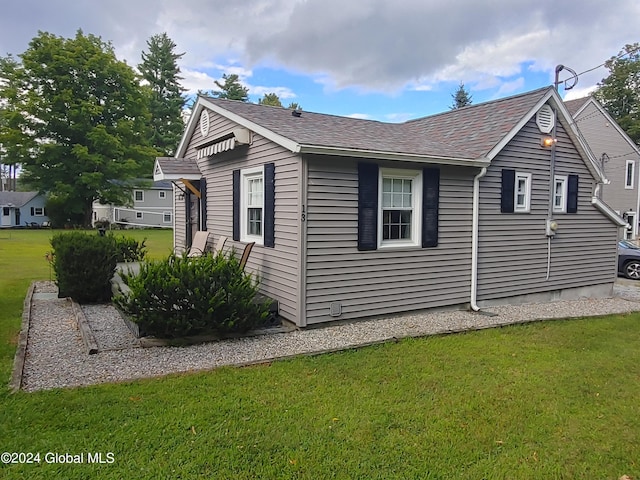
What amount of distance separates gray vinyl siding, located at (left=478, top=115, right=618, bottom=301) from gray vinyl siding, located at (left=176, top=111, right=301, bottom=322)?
3.65 metres

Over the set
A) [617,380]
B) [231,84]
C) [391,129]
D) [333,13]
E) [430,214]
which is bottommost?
[617,380]

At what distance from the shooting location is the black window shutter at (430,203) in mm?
7145

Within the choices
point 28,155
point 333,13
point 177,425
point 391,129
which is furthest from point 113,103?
point 177,425

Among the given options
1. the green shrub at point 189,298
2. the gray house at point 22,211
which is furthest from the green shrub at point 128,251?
the gray house at point 22,211

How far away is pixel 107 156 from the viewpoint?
30656mm

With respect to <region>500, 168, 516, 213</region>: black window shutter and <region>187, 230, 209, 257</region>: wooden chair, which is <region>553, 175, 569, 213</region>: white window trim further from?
<region>187, 230, 209, 257</region>: wooden chair

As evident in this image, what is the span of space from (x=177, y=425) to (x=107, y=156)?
3137 centimetres

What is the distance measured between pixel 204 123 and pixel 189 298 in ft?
16.6

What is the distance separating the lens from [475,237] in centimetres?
780

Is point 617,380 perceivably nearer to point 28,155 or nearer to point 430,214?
point 430,214

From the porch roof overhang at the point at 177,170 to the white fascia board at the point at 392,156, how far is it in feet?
14.8

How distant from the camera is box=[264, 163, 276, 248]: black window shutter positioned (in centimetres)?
672

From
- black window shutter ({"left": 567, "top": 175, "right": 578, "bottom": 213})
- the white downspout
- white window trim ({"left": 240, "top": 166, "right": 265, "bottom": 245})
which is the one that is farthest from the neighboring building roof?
black window shutter ({"left": 567, "top": 175, "right": 578, "bottom": 213})

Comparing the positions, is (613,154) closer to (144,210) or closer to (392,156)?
(392,156)
